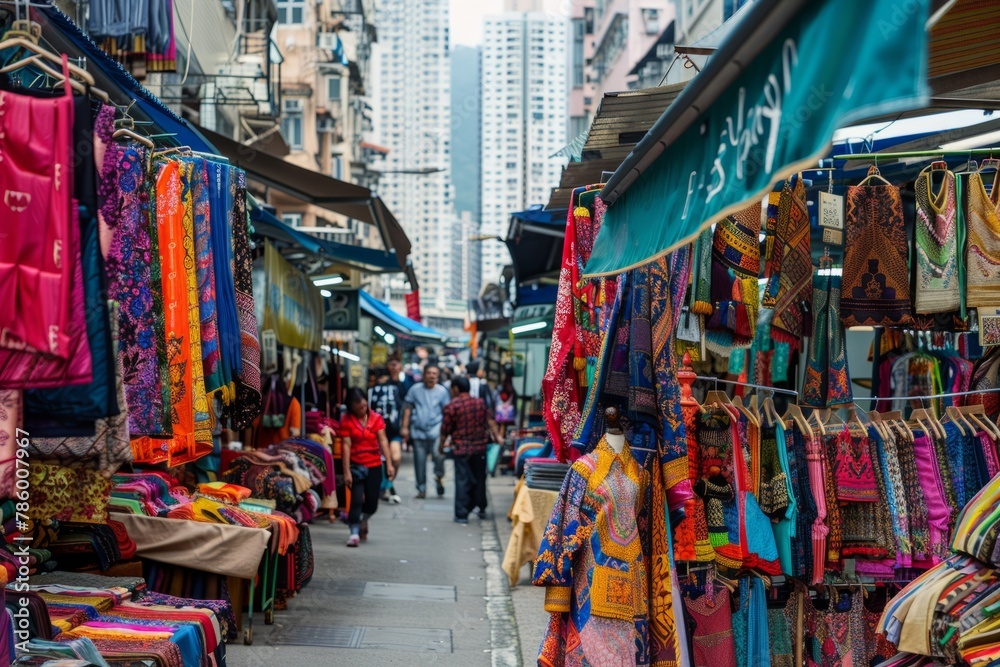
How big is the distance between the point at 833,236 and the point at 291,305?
21.2 ft

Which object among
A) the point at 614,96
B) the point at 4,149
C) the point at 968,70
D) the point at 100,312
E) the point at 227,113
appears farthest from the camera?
the point at 227,113

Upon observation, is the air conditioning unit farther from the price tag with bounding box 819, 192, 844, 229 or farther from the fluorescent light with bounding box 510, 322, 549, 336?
the price tag with bounding box 819, 192, 844, 229

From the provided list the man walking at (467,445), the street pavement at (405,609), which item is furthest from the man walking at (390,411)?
the street pavement at (405,609)

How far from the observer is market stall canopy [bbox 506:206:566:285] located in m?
11.4

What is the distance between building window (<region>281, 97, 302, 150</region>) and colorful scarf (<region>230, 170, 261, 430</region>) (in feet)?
99.8

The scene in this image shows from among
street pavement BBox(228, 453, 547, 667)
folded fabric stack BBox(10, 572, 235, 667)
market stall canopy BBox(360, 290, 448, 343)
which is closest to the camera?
folded fabric stack BBox(10, 572, 235, 667)

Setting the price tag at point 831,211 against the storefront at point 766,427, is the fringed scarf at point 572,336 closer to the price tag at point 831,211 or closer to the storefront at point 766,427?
the storefront at point 766,427

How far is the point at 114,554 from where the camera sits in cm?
633

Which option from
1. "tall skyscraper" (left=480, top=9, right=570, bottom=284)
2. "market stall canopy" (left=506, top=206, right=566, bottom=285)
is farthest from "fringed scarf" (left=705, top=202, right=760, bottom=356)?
"tall skyscraper" (left=480, top=9, right=570, bottom=284)

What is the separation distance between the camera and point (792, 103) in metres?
2.46

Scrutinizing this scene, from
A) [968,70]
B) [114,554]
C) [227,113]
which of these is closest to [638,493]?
[968,70]

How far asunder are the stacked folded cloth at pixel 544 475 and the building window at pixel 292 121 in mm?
27346

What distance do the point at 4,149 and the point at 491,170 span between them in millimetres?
124804

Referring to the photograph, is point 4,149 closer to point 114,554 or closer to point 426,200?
point 114,554
